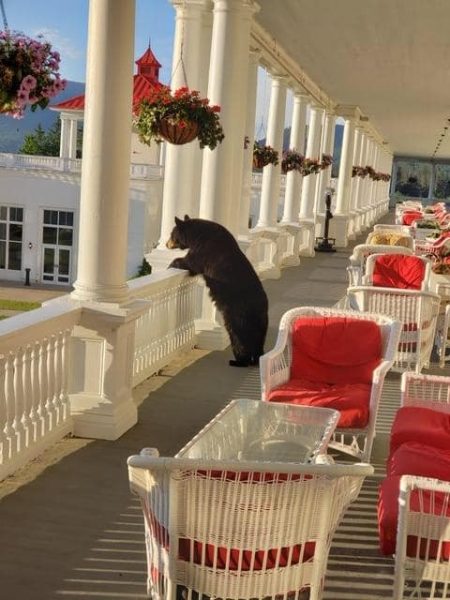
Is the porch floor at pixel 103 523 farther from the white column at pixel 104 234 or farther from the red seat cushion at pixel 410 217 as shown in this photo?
the red seat cushion at pixel 410 217

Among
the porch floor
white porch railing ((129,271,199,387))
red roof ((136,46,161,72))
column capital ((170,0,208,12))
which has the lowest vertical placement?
the porch floor

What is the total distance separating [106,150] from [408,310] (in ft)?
11.5

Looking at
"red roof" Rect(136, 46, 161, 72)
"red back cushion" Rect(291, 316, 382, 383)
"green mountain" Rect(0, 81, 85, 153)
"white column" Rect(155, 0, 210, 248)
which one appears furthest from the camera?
"red roof" Rect(136, 46, 161, 72)

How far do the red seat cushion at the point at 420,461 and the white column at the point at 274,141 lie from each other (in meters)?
10.8

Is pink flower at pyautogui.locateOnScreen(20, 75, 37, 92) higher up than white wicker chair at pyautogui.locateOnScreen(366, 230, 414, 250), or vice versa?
pink flower at pyautogui.locateOnScreen(20, 75, 37, 92)

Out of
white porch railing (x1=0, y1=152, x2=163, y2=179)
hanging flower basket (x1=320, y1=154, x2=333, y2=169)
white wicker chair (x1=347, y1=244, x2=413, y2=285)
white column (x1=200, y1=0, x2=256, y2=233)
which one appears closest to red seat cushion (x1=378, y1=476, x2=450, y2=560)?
white column (x1=200, y1=0, x2=256, y2=233)

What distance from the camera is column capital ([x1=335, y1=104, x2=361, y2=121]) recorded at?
70.8 feet

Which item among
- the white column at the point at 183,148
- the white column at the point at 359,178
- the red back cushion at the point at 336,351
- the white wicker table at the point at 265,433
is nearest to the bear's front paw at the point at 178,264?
the white column at the point at 183,148

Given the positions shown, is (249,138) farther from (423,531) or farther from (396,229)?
(423,531)

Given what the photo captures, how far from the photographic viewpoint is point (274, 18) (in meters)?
10.9

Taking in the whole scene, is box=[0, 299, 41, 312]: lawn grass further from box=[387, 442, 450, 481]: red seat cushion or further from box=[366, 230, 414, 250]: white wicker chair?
box=[387, 442, 450, 481]: red seat cushion

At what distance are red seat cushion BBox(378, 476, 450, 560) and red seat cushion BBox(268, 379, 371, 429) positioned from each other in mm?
1824

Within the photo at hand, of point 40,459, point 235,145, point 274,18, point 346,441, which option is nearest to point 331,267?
point 274,18

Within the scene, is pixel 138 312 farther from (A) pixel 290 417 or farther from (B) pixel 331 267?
(B) pixel 331 267
